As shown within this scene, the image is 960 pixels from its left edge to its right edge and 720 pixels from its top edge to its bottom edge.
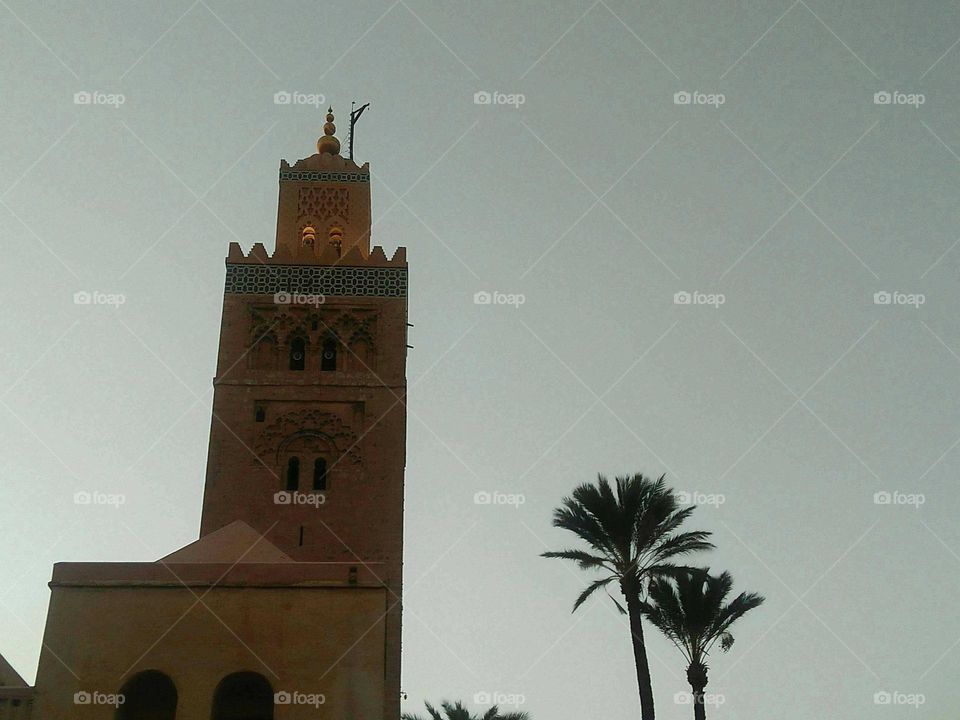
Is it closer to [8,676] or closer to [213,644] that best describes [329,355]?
[213,644]

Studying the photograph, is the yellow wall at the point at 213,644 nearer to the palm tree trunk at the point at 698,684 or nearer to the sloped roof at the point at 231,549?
the sloped roof at the point at 231,549

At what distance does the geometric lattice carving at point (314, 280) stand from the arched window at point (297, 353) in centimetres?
107

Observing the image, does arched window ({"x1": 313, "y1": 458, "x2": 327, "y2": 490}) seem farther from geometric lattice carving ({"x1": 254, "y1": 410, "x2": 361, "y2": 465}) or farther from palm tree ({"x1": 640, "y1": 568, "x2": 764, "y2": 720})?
palm tree ({"x1": 640, "y1": 568, "x2": 764, "y2": 720})

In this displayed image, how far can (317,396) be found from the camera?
2112 cm

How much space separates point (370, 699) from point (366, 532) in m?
5.35

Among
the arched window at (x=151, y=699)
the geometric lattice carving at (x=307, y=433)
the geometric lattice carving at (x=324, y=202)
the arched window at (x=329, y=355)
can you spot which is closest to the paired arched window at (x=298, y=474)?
the geometric lattice carving at (x=307, y=433)

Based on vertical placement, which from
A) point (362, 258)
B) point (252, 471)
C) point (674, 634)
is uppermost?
point (362, 258)

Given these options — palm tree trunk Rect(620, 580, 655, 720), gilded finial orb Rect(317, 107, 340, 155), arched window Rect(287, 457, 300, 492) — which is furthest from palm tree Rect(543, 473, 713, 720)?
gilded finial orb Rect(317, 107, 340, 155)

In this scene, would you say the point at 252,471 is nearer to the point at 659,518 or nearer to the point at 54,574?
the point at 54,574

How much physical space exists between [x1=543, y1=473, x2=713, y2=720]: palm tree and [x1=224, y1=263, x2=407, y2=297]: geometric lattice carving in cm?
656

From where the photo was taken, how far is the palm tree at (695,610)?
60.8 feet

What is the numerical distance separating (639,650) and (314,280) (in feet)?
33.2

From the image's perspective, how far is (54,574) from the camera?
1544 cm

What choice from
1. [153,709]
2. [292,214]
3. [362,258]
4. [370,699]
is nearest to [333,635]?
[370,699]
